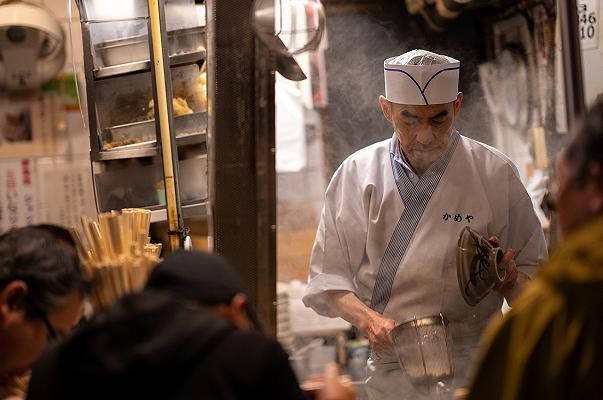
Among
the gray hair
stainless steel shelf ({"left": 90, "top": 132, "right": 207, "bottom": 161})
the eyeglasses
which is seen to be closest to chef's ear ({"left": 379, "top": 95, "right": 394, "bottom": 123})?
the gray hair

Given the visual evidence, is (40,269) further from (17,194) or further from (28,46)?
(17,194)

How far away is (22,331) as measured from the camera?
224cm

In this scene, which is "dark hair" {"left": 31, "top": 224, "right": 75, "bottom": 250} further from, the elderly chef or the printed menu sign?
the printed menu sign

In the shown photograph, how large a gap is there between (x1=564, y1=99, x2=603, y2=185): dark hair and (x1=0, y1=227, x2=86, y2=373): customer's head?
118cm

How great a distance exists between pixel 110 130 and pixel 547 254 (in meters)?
1.72

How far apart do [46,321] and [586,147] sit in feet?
4.08

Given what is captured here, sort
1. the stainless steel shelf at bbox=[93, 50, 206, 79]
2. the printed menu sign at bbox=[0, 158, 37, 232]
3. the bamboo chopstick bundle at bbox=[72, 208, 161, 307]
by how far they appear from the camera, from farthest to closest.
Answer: the printed menu sign at bbox=[0, 158, 37, 232] → the stainless steel shelf at bbox=[93, 50, 206, 79] → the bamboo chopstick bundle at bbox=[72, 208, 161, 307]

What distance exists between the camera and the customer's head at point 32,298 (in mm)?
2234

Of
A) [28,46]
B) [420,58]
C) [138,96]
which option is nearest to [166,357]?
[420,58]

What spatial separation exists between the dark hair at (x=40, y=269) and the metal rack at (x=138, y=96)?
4.78ft

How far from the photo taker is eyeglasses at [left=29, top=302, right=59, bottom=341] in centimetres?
225

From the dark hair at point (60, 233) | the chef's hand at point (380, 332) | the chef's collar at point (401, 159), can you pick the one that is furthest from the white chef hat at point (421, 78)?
the dark hair at point (60, 233)

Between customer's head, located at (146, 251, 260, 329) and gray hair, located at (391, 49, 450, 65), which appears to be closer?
customer's head, located at (146, 251, 260, 329)

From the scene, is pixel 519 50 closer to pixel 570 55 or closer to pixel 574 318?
pixel 570 55
